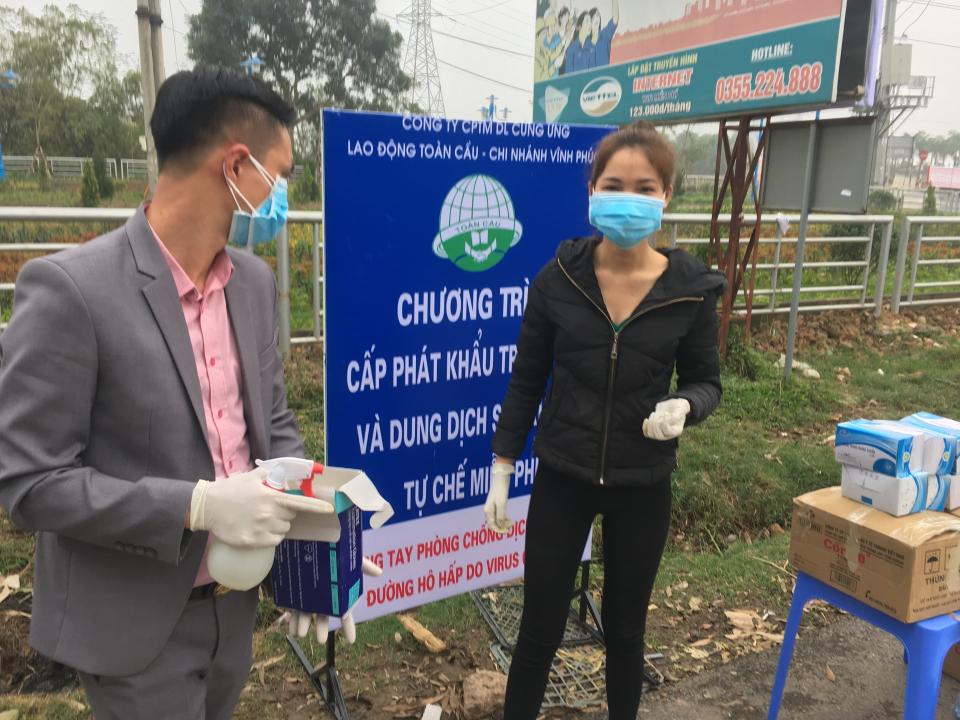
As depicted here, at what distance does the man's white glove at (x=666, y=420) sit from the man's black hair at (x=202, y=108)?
1.23 m

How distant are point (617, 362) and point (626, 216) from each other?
0.41 metres

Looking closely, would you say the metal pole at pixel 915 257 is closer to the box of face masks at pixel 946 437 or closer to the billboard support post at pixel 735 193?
the billboard support post at pixel 735 193

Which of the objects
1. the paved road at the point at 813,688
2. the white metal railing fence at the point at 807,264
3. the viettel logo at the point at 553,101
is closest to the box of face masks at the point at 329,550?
the paved road at the point at 813,688

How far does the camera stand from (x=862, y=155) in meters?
5.47

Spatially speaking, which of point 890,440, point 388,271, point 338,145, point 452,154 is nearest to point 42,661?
point 388,271

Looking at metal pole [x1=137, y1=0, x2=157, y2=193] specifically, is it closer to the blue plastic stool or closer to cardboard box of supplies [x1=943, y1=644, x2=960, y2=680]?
the blue plastic stool

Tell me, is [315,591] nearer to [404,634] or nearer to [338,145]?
[338,145]

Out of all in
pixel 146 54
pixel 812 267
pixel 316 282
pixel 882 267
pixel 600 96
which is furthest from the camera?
pixel 812 267

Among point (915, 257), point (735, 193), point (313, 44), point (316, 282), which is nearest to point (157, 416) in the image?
point (316, 282)

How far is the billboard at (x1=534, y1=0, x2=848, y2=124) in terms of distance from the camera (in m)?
5.35

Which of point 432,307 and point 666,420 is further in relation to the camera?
point 432,307

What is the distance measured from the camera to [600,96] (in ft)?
26.0

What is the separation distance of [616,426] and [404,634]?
1.58 metres

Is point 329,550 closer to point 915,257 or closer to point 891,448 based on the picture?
point 891,448
